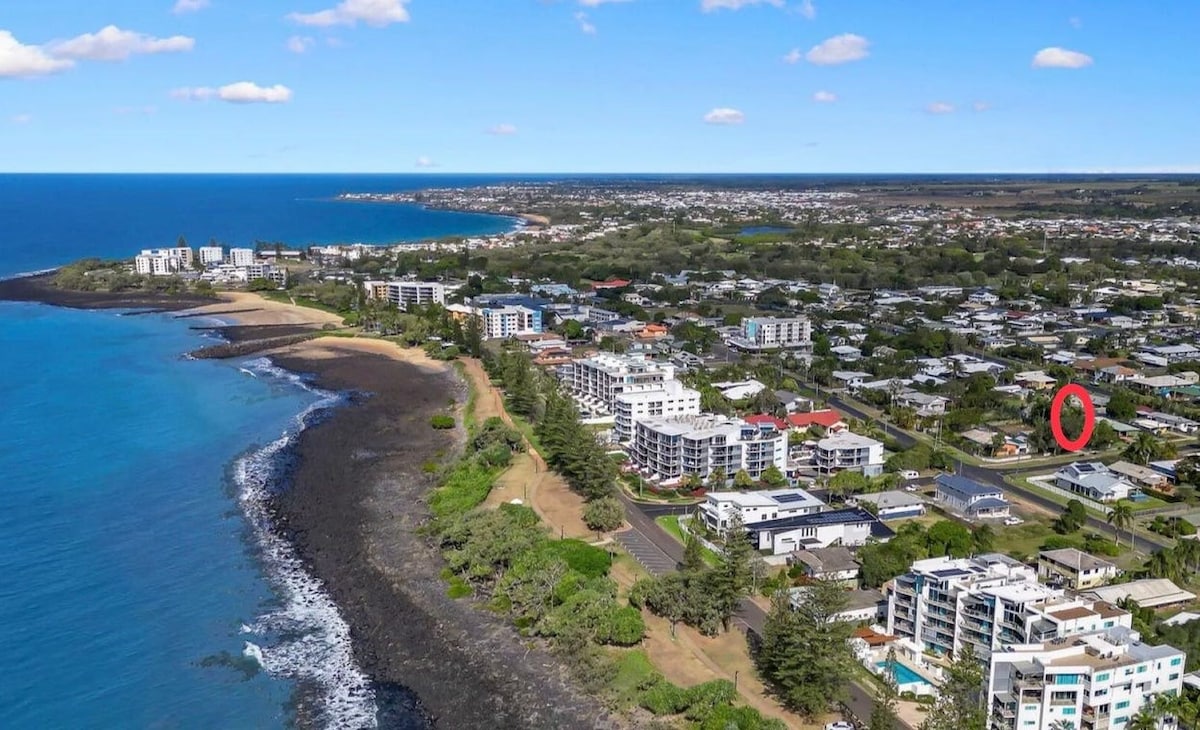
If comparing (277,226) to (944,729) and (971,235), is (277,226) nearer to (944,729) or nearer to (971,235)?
(971,235)

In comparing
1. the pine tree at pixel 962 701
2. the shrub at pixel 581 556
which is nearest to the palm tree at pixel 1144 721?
the pine tree at pixel 962 701

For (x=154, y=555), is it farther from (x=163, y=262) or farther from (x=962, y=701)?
(x=163, y=262)

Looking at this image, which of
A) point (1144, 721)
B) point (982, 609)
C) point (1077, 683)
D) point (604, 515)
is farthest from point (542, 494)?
point (1144, 721)

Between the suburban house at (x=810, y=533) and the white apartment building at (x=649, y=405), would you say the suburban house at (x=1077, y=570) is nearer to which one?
the suburban house at (x=810, y=533)

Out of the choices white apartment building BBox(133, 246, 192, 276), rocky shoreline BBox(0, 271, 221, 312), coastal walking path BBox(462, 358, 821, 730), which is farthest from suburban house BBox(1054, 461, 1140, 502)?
white apartment building BBox(133, 246, 192, 276)

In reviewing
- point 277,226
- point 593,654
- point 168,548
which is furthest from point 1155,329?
point 277,226

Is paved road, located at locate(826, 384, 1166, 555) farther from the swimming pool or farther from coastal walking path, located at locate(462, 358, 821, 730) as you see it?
coastal walking path, located at locate(462, 358, 821, 730)

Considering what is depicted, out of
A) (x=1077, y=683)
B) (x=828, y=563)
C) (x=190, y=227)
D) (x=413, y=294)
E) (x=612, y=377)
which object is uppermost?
(x=190, y=227)
